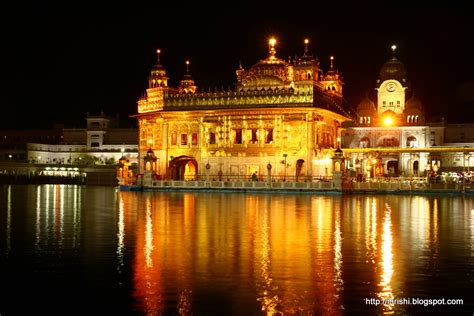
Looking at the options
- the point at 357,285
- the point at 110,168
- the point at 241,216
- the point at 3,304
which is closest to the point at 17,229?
the point at 241,216

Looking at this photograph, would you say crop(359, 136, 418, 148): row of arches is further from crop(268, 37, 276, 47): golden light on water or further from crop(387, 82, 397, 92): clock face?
crop(268, 37, 276, 47): golden light on water

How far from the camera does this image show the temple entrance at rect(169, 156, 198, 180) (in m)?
55.9

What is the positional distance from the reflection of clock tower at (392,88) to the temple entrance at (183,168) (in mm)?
25824

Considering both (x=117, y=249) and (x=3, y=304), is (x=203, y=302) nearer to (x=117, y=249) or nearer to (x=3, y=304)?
(x=3, y=304)

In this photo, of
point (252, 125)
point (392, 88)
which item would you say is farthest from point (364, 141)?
point (252, 125)

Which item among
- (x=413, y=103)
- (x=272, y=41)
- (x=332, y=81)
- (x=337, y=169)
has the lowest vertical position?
(x=337, y=169)

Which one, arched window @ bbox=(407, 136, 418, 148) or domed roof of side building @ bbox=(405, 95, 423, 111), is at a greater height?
domed roof of side building @ bbox=(405, 95, 423, 111)

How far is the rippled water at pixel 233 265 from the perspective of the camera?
10.1 metres

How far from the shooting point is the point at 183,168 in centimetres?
5950

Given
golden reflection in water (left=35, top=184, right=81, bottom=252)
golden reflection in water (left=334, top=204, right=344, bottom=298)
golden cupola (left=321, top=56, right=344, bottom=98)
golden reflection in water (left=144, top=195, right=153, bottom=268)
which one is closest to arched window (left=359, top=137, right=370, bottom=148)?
golden cupola (left=321, top=56, right=344, bottom=98)

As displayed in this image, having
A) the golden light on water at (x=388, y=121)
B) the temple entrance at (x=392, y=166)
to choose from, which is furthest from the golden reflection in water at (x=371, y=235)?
the golden light on water at (x=388, y=121)

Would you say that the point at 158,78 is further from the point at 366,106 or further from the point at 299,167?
the point at 366,106

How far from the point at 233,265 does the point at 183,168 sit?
46543 mm

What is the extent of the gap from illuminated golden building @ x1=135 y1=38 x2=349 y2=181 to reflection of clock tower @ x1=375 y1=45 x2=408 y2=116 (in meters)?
20.9
